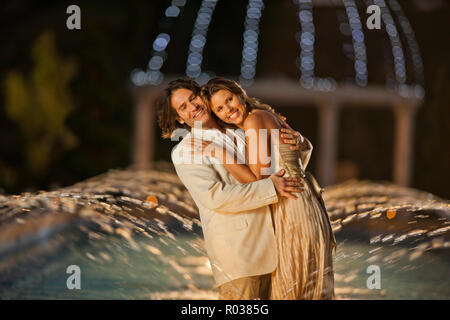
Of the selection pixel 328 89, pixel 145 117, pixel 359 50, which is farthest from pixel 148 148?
pixel 359 50

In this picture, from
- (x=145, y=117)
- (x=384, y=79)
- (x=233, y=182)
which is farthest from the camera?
(x=384, y=79)

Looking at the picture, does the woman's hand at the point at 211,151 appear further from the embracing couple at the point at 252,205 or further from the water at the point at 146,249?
the water at the point at 146,249

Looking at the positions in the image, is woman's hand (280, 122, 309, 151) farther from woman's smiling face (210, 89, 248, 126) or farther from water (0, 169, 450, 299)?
water (0, 169, 450, 299)

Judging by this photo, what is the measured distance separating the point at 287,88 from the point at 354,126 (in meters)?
7.01

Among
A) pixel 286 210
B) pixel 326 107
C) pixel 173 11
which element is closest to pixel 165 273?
pixel 286 210

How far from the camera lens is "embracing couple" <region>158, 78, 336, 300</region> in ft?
11.4

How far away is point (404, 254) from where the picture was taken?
760cm

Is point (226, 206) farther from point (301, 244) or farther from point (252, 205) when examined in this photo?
point (301, 244)

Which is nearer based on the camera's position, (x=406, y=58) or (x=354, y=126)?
(x=406, y=58)

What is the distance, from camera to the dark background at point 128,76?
11.0 metres

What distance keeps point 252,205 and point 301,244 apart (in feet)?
1.30

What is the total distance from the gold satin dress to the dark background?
25.6ft
